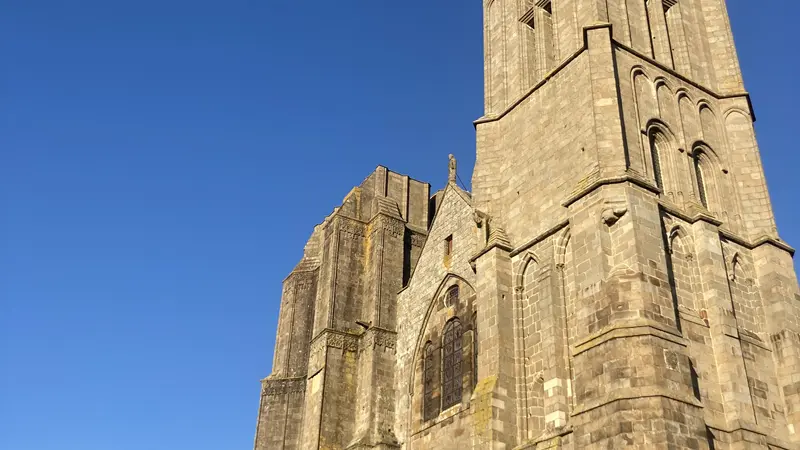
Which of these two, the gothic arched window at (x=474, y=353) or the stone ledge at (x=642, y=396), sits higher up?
the gothic arched window at (x=474, y=353)

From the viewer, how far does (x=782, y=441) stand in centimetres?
1530

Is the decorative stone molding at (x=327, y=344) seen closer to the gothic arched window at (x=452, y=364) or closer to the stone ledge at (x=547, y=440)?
the gothic arched window at (x=452, y=364)

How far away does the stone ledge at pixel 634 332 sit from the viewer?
13.8 metres

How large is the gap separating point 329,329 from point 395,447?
418 centimetres

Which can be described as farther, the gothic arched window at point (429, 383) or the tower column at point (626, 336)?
the gothic arched window at point (429, 383)

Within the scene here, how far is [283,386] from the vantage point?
26266mm

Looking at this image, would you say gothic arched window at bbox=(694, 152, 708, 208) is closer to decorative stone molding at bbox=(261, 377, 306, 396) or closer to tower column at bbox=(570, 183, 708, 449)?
tower column at bbox=(570, 183, 708, 449)

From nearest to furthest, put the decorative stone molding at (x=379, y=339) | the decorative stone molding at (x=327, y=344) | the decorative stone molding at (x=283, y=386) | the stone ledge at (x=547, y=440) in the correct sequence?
the stone ledge at (x=547, y=440) < the decorative stone molding at (x=379, y=339) < the decorative stone molding at (x=327, y=344) < the decorative stone molding at (x=283, y=386)

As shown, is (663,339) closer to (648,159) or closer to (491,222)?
(648,159)

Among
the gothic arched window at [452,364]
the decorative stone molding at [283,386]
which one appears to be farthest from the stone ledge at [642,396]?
the decorative stone molding at [283,386]

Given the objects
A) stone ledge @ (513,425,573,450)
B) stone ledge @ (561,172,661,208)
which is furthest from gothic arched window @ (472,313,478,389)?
stone ledge @ (561,172,661,208)

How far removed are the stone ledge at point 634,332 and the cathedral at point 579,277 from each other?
35 millimetres

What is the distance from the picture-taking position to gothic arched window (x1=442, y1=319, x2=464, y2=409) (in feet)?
65.2

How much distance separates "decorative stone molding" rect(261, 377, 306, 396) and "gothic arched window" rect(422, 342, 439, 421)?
609 cm
